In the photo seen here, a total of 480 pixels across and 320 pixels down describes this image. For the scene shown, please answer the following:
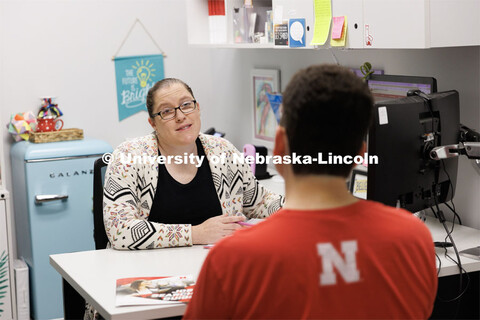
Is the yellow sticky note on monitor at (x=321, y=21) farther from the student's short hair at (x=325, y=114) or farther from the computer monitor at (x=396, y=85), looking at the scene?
the student's short hair at (x=325, y=114)

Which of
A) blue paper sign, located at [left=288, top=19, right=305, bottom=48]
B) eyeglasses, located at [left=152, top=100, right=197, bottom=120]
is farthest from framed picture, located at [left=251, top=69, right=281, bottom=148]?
eyeglasses, located at [left=152, top=100, right=197, bottom=120]

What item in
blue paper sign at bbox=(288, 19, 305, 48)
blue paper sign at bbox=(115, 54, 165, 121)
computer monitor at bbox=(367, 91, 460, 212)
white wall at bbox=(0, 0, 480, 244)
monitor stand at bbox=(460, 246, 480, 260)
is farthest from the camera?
blue paper sign at bbox=(115, 54, 165, 121)

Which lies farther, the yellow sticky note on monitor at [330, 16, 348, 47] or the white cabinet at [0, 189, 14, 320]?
the white cabinet at [0, 189, 14, 320]

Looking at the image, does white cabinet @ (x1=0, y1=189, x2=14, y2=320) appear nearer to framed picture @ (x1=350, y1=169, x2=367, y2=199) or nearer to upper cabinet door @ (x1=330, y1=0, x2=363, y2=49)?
framed picture @ (x1=350, y1=169, x2=367, y2=199)

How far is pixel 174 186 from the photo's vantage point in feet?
7.93

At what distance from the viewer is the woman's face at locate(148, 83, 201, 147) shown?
2406 mm

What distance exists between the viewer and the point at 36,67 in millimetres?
3951

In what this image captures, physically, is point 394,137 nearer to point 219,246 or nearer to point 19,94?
point 219,246

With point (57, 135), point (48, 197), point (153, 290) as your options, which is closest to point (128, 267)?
point (153, 290)

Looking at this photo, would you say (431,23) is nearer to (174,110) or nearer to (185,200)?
(174,110)

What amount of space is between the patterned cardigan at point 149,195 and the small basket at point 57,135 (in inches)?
60.1

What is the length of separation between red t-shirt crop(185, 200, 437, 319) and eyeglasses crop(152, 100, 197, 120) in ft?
4.27

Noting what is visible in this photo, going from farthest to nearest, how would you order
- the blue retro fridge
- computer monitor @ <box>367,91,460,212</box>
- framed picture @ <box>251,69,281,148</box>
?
framed picture @ <box>251,69,281,148</box> → the blue retro fridge → computer monitor @ <box>367,91,460,212</box>

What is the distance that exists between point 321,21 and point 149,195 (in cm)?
97
